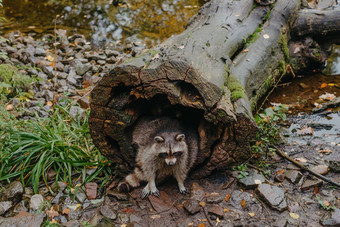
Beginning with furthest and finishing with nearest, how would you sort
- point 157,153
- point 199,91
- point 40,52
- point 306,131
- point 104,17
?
point 104,17, point 40,52, point 306,131, point 157,153, point 199,91

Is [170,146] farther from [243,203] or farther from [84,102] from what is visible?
[84,102]

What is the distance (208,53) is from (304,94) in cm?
287

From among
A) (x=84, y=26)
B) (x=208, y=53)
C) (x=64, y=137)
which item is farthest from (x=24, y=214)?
(x=84, y=26)

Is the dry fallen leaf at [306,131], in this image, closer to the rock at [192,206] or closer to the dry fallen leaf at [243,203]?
the dry fallen leaf at [243,203]

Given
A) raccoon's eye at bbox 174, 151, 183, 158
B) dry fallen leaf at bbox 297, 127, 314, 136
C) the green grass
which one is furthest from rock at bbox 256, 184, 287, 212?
the green grass

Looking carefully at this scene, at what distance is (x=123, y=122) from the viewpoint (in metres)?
3.55

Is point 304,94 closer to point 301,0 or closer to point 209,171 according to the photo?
point 301,0

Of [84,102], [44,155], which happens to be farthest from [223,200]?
[84,102]

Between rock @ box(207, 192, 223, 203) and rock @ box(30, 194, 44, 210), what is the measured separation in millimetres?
1847

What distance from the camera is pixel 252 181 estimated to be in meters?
3.82

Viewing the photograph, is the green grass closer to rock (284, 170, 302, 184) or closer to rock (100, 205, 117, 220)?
rock (100, 205, 117, 220)

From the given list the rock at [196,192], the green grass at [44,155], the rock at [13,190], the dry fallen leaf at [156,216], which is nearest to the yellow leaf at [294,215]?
the rock at [196,192]

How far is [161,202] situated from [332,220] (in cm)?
174

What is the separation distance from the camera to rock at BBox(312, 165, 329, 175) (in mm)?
3971
